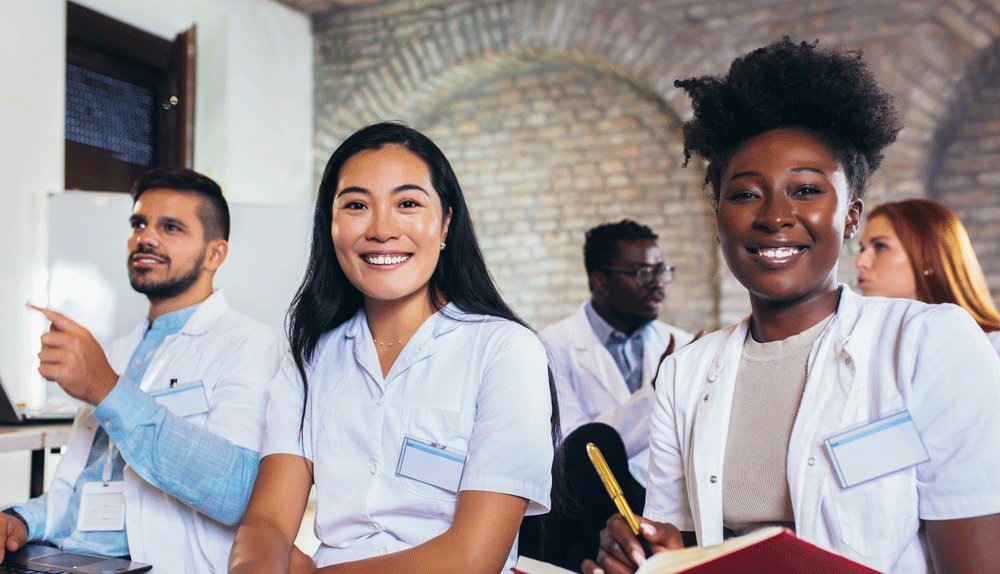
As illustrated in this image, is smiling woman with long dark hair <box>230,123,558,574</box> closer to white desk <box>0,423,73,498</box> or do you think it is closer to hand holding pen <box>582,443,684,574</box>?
hand holding pen <box>582,443,684,574</box>

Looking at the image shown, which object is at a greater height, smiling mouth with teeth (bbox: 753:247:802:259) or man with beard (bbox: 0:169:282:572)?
smiling mouth with teeth (bbox: 753:247:802:259)

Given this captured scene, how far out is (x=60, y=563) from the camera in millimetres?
1670

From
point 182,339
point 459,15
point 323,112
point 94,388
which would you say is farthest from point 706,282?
point 94,388

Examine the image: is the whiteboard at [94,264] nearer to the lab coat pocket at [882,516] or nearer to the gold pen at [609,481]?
the gold pen at [609,481]

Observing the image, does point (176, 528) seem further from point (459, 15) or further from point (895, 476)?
point (459, 15)

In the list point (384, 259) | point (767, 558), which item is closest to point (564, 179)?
point (384, 259)

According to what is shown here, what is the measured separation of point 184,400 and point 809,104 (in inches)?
60.9

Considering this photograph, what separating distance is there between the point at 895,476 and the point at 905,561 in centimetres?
13

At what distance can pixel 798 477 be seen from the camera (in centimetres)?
121

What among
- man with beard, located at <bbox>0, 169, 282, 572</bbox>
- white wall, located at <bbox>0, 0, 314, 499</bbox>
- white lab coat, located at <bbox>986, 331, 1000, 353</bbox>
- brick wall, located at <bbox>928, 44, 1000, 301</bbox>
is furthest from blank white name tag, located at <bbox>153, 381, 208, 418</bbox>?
brick wall, located at <bbox>928, 44, 1000, 301</bbox>

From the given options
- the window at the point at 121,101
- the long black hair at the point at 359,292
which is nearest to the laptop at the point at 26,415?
the long black hair at the point at 359,292

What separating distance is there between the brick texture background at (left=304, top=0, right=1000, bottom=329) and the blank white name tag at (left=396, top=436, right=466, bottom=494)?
3.71 m

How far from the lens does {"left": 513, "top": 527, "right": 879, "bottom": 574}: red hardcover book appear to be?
818 millimetres

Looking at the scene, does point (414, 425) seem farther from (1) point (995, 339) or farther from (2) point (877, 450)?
(1) point (995, 339)
